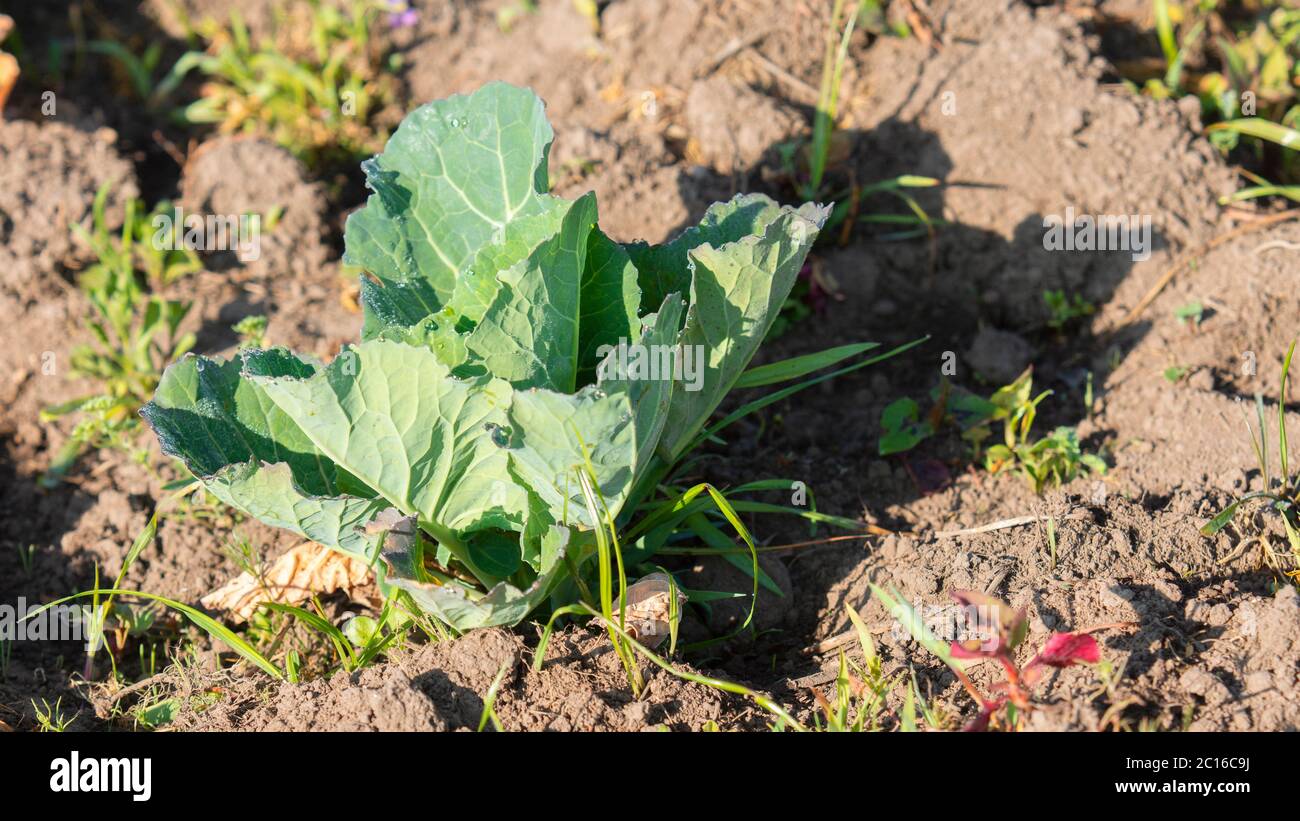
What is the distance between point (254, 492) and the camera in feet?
8.21

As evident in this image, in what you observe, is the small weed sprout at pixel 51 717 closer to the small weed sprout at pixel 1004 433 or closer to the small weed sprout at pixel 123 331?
the small weed sprout at pixel 123 331

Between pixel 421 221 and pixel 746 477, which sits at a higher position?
pixel 421 221

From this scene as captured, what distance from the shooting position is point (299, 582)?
10.1 feet

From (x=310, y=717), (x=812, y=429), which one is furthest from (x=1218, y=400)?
(x=310, y=717)

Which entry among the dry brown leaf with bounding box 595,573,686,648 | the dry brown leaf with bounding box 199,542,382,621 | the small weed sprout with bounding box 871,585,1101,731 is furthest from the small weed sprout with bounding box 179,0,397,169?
the small weed sprout with bounding box 871,585,1101,731

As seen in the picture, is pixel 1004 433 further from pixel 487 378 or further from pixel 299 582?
pixel 299 582

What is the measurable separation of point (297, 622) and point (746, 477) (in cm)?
128

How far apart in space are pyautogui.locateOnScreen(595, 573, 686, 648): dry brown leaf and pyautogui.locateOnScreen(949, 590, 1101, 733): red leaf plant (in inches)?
26.3

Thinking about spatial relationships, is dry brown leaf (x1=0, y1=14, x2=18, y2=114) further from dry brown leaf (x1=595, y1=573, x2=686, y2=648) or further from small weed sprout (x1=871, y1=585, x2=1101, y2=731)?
small weed sprout (x1=871, y1=585, x2=1101, y2=731)

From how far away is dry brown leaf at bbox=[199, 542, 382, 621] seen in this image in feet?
9.98

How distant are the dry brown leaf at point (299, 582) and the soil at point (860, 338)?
0.54 ft

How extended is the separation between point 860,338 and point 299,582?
1896 millimetres

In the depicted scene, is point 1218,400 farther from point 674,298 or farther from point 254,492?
point 254,492

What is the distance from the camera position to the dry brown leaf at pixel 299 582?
3.04 meters
